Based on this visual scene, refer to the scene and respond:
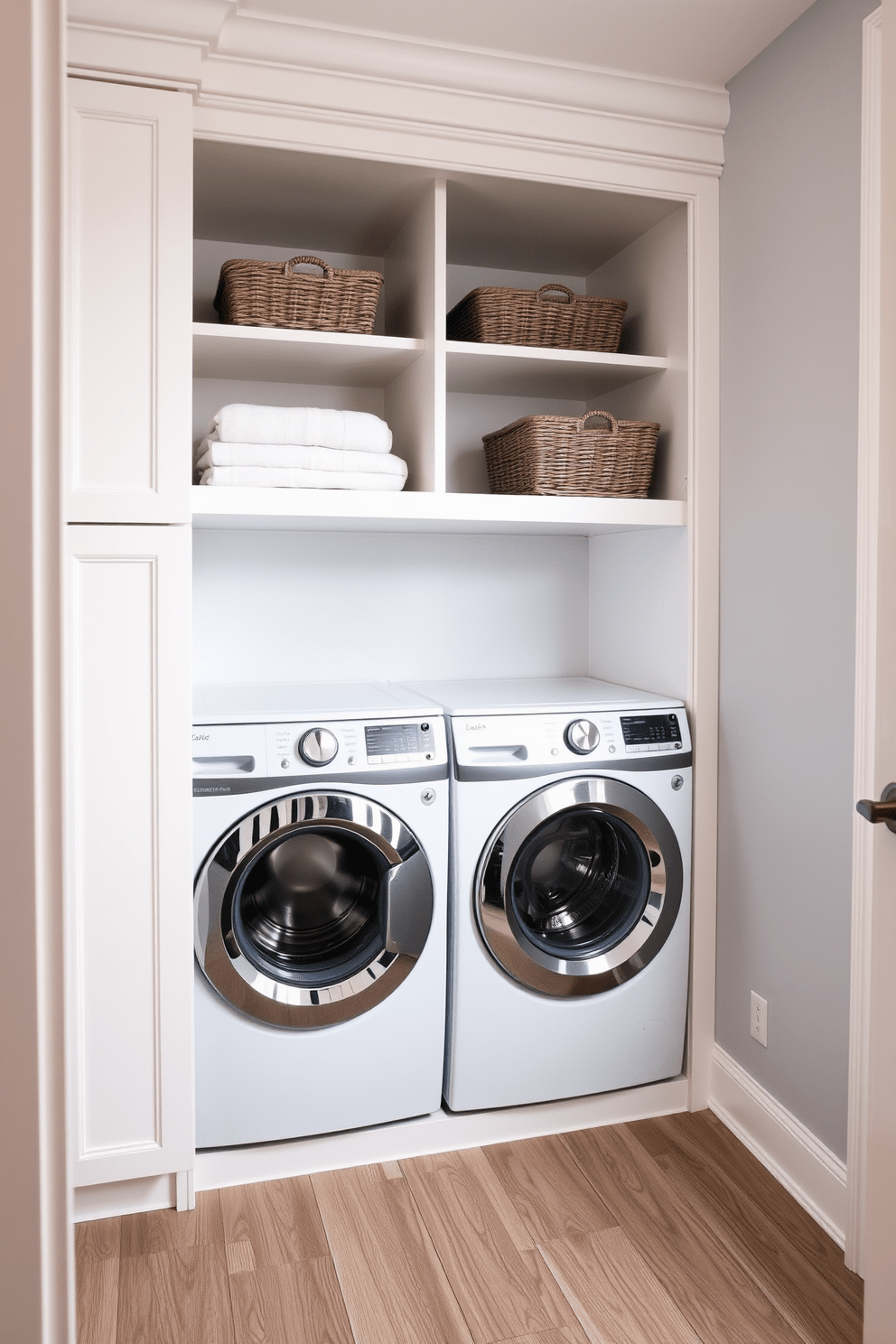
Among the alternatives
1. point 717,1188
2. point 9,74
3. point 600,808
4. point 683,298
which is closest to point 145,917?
point 600,808

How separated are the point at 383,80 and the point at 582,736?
1.45 m

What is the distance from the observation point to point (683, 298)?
2.29m

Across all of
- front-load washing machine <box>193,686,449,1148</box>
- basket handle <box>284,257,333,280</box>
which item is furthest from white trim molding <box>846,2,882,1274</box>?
basket handle <box>284,257,333,280</box>

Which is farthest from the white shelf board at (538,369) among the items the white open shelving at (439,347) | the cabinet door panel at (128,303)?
the cabinet door panel at (128,303)

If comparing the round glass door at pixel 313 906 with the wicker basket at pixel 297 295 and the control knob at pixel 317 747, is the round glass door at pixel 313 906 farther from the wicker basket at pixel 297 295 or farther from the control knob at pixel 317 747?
the wicker basket at pixel 297 295

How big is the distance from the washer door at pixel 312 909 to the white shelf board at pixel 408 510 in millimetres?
603

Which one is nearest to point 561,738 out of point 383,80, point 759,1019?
point 759,1019

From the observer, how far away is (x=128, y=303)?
5.93ft

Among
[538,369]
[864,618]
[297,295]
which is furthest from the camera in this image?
[538,369]

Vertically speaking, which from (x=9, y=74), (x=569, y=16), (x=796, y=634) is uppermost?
(x=569, y=16)

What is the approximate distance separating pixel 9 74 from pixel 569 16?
63.7 inches

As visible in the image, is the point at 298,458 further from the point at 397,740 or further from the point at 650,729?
the point at 650,729

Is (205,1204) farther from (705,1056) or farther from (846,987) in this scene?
(846,987)

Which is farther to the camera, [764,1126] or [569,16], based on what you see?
[764,1126]
